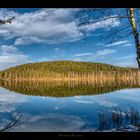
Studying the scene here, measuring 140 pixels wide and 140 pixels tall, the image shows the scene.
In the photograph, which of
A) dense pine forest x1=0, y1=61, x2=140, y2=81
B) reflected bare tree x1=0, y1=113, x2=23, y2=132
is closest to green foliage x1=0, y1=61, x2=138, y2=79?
dense pine forest x1=0, y1=61, x2=140, y2=81

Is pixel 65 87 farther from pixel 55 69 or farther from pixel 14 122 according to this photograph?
pixel 14 122

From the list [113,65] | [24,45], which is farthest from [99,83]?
[24,45]

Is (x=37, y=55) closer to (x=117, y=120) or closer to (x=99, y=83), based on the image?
(x=99, y=83)

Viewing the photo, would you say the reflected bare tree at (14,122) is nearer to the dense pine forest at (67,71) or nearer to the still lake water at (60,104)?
the still lake water at (60,104)

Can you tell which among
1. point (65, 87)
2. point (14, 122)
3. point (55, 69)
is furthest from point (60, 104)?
point (14, 122)

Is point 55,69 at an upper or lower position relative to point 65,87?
upper

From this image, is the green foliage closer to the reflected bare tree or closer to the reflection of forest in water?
the reflection of forest in water

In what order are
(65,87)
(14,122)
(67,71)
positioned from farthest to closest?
(67,71)
(65,87)
(14,122)
